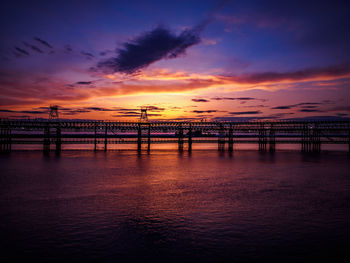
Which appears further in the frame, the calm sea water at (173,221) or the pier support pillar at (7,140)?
the pier support pillar at (7,140)

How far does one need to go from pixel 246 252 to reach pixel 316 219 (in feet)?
9.69

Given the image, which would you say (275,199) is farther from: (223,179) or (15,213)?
(15,213)

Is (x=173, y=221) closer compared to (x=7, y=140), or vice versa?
(x=173, y=221)

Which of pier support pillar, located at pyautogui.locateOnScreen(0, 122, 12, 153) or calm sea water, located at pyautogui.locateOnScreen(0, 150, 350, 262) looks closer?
calm sea water, located at pyautogui.locateOnScreen(0, 150, 350, 262)

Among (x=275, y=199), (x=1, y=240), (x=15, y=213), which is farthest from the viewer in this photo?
(x=275, y=199)

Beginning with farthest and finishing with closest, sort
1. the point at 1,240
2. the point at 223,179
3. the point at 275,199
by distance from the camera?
the point at 223,179 → the point at 275,199 → the point at 1,240

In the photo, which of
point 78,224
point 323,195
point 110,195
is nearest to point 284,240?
point 78,224

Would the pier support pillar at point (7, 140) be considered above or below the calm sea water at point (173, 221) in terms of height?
above

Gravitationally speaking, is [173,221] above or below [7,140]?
below

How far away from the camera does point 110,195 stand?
989 centimetres

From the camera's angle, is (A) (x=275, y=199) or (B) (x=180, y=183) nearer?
(A) (x=275, y=199)

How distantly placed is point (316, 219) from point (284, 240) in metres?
1.95

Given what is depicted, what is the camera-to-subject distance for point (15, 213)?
293 inches

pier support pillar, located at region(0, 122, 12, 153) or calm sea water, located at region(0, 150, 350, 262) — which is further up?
pier support pillar, located at region(0, 122, 12, 153)
